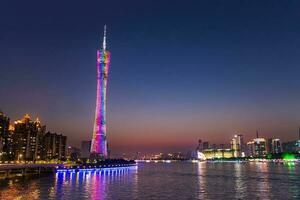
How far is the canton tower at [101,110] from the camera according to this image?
12081 centimetres

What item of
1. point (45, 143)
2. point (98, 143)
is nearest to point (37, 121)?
point (45, 143)

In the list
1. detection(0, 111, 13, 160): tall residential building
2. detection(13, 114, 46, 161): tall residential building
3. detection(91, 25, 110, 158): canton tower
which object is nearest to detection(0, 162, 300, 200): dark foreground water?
detection(91, 25, 110, 158): canton tower

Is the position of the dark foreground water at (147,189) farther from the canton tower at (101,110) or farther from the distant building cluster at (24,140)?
the distant building cluster at (24,140)

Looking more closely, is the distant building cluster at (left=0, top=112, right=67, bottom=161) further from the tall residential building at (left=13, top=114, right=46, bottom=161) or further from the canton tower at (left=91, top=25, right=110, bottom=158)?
the canton tower at (left=91, top=25, right=110, bottom=158)

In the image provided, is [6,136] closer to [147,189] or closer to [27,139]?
[27,139]

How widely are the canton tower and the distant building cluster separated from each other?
4360 centimetres

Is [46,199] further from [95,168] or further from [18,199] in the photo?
[95,168]

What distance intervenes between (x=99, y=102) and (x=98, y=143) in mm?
14922

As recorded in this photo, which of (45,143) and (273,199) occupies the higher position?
(45,143)

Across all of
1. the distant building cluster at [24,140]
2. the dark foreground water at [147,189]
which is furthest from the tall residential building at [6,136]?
the dark foreground water at [147,189]

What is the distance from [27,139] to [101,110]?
6948 centimetres

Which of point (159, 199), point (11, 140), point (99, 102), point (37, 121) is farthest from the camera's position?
point (37, 121)

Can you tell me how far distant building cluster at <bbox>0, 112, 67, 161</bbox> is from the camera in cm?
15475

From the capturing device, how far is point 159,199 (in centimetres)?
3859
